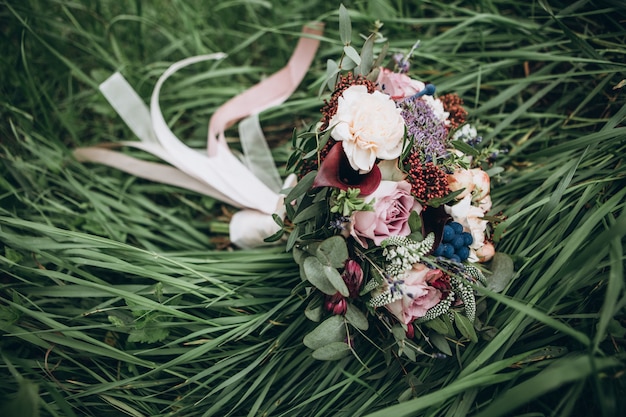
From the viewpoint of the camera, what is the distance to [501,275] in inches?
37.2

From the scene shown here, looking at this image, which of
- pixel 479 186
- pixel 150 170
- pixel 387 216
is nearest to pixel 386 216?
pixel 387 216

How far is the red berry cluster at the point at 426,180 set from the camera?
854 millimetres

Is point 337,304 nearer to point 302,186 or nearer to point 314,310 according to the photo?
point 314,310

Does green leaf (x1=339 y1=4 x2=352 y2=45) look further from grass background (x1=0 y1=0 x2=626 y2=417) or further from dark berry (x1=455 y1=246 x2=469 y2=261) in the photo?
dark berry (x1=455 y1=246 x2=469 y2=261)

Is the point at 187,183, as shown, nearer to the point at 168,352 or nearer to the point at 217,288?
the point at 217,288

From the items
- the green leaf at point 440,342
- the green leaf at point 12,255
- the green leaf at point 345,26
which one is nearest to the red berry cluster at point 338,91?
the green leaf at point 345,26

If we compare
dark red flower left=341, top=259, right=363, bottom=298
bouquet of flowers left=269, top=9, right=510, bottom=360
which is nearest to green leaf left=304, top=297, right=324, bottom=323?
bouquet of flowers left=269, top=9, right=510, bottom=360

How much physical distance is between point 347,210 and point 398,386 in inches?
20.5

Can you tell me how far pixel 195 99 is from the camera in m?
1.56

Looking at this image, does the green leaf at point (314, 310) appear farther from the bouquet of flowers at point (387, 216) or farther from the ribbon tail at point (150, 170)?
the ribbon tail at point (150, 170)

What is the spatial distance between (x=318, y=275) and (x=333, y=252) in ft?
0.22

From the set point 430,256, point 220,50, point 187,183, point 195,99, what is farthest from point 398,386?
point 220,50

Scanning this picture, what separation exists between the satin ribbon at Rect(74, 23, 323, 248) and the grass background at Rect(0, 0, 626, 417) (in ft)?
0.20

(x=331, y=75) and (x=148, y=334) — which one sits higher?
(x=331, y=75)
